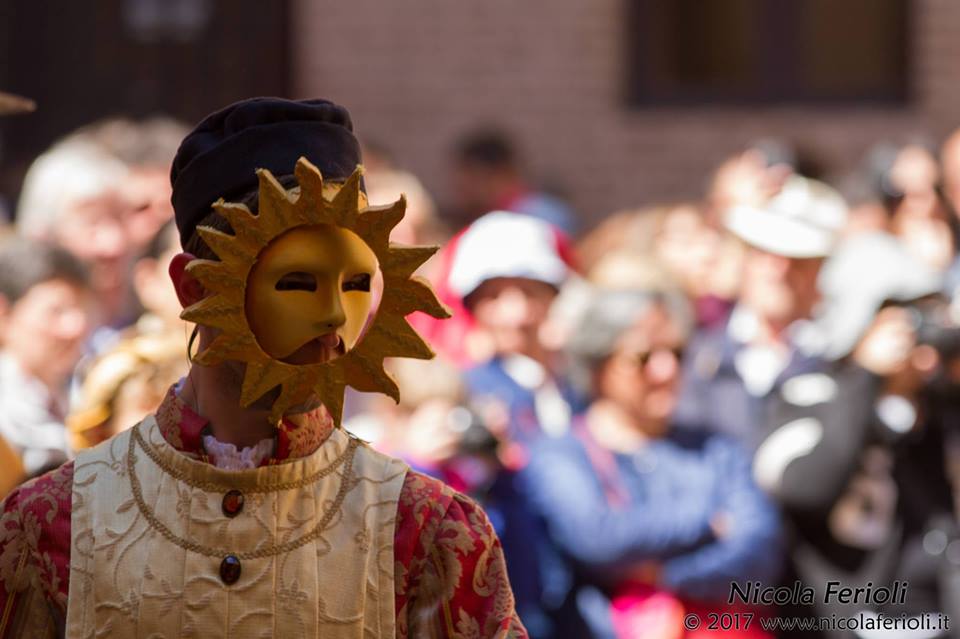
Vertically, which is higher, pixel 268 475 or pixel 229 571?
pixel 268 475

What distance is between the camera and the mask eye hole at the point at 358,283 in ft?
7.99

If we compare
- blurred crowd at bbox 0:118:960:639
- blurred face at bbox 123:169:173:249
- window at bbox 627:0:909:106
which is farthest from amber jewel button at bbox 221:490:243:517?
window at bbox 627:0:909:106

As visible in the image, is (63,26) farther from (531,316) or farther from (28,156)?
(531,316)

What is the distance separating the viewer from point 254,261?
239 cm

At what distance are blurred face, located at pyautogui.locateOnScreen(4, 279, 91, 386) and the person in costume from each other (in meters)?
2.66

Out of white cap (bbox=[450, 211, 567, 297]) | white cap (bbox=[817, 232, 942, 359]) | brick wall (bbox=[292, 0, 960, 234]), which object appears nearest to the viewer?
white cap (bbox=[817, 232, 942, 359])

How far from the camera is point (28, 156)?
9.95 m

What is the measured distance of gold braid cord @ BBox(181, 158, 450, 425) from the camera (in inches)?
93.3

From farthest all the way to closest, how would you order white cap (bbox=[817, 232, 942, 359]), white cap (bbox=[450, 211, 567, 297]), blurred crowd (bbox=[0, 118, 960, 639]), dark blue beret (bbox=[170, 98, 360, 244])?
white cap (bbox=[450, 211, 567, 297]) < white cap (bbox=[817, 232, 942, 359]) < blurred crowd (bbox=[0, 118, 960, 639]) < dark blue beret (bbox=[170, 98, 360, 244])

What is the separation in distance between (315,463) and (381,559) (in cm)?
15

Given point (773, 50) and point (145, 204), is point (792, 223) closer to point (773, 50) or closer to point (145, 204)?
point (145, 204)

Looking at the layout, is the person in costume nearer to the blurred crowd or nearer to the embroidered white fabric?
the embroidered white fabric

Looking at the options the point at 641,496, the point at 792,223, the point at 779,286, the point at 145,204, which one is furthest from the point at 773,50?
the point at 641,496

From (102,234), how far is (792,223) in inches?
90.3
